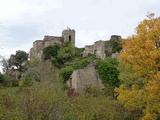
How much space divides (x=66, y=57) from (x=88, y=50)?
168 inches

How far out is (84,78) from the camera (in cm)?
3744

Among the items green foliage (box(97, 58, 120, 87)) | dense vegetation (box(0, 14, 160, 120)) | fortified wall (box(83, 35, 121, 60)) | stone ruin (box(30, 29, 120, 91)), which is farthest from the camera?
fortified wall (box(83, 35, 121, 60))

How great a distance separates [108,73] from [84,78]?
117 inches

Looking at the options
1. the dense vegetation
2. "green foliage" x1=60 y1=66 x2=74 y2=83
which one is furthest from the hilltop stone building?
the dense vegetation

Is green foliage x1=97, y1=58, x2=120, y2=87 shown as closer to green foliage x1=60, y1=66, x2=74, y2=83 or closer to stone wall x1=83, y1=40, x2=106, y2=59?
green foliage x1=60, y1=66, x2=74, y2=83

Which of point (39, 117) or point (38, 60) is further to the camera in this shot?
point (38, 60)

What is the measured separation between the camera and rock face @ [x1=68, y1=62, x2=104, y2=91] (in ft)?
121

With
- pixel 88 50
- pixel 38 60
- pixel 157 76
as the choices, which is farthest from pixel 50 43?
pixel 157 76

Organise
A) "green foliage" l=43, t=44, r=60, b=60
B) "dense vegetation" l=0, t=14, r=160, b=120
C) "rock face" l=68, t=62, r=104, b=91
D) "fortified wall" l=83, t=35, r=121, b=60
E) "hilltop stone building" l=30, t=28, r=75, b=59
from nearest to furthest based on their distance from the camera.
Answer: "dense vegetation" l=0, t=14, r=160, b=120 < "rock face" l=68, t=62, r=104, b=91 < "fortified wall" l=83, t=35, r=121, b=60 < "green foliage" l=43, t=44, r=60, b=60 < "hilltop stone building" l=30, t=28, r=75, b=59

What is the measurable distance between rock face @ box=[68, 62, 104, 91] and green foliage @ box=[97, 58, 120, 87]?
686mm

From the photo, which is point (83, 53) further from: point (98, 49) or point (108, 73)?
point (108, 73)

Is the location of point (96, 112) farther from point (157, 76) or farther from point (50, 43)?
point (50, 43)

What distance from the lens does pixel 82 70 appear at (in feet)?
124

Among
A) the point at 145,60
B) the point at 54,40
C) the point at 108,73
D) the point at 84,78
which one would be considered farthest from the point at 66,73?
the point at 54,40
